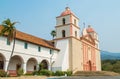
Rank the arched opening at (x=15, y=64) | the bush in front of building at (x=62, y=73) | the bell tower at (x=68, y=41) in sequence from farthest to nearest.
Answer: the bell tower at (x=68, y=41) → the bush in front of building at (x=62, y=73) → the arched opening at (x=15, y=64)

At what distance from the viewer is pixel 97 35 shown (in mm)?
63531

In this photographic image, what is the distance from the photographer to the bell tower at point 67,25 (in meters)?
44.1

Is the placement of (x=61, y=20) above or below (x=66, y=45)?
above

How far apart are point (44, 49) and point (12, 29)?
12.3 m

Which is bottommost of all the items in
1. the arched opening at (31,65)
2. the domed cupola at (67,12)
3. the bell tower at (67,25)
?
the arched opening at (31,65)

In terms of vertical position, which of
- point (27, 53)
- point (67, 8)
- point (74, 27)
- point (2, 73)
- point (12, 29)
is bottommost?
point (2, 73)

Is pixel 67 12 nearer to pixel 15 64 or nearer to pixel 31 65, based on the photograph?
pixel 31 65

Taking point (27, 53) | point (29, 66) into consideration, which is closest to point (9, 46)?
point (27, 53)

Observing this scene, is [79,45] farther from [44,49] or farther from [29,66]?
[29,66]

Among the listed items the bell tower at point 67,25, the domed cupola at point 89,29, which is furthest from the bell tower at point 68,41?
the domed cupola at point 89,29

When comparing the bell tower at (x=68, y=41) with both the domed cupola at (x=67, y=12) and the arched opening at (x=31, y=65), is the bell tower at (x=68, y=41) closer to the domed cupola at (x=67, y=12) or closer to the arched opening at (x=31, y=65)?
the domed cupola at (x=67, y=12)

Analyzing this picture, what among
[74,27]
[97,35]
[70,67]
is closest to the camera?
[70,67]

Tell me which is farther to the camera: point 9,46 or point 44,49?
point 44,49

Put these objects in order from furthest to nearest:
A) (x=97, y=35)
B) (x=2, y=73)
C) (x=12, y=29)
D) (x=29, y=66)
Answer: (x=97, y=35) < (x=29, y=66) < (x=12, y=29) < (x=2, y=73)
